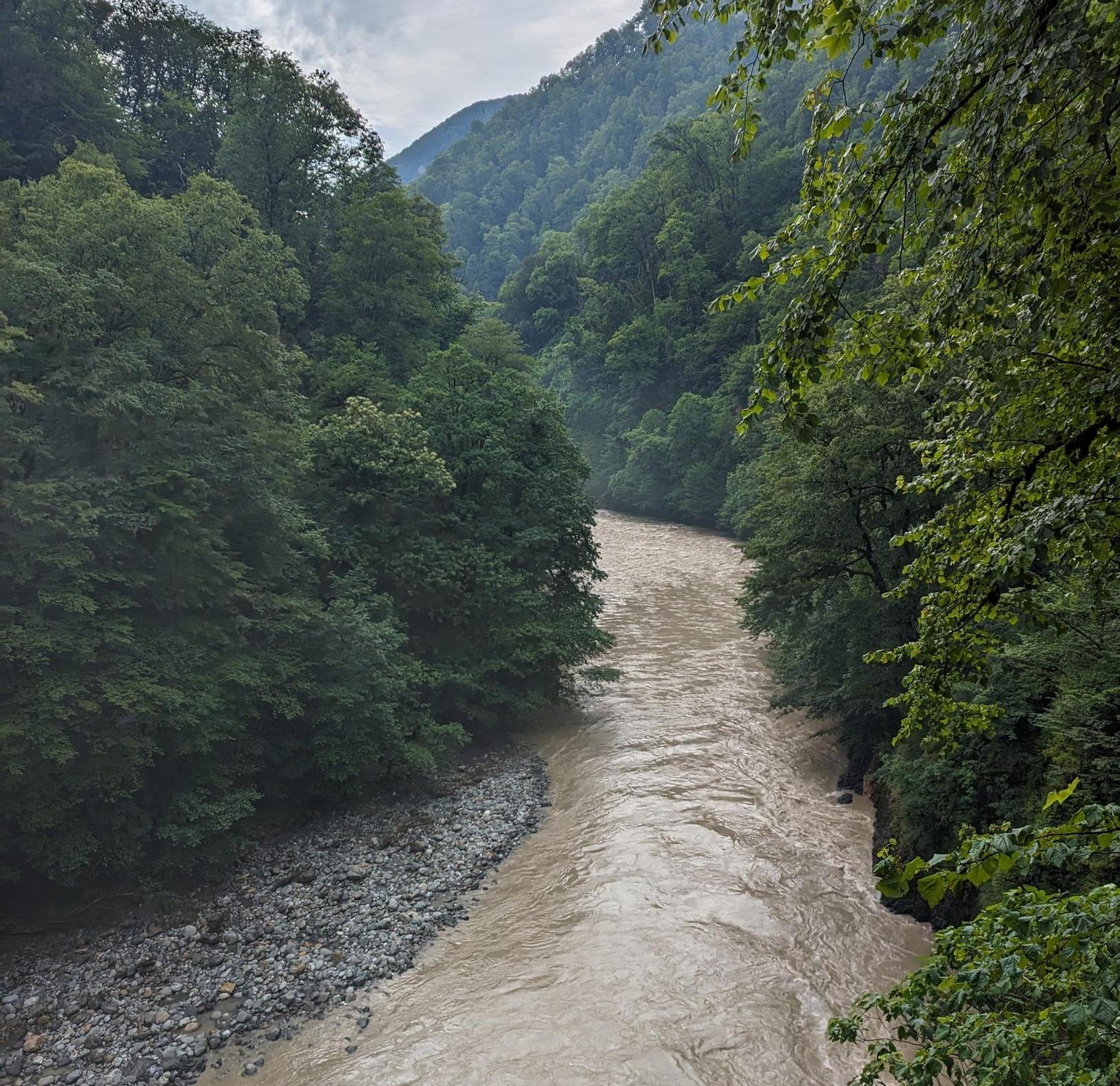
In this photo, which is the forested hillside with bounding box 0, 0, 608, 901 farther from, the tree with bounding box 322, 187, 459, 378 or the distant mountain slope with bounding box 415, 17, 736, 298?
the distant mountain slope with bounding box 415, 17, 736, 298

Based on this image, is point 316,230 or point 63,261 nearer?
point 63,261

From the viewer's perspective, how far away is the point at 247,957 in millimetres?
9734

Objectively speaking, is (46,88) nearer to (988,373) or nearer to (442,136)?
(988,373)

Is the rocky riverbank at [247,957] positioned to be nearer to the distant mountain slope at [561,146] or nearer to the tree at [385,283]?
the tree at [385,283]

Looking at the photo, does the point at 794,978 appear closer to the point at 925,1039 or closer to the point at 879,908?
the point at 879,908

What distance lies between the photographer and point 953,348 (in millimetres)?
4094

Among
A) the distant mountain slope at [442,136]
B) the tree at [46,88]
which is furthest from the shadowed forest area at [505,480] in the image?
the distant mountain slope at [442,136]

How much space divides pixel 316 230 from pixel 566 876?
89.3 feet

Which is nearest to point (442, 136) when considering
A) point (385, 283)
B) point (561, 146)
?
point (561, 146)

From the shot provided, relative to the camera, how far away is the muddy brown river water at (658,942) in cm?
773

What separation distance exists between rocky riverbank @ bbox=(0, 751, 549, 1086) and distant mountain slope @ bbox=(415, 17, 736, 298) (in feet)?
320

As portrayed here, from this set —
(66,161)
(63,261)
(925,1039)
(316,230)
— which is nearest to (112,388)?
(63,261)

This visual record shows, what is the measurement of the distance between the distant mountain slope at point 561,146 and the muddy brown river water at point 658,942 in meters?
96.4

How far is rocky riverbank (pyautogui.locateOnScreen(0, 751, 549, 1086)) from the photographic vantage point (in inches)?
322
